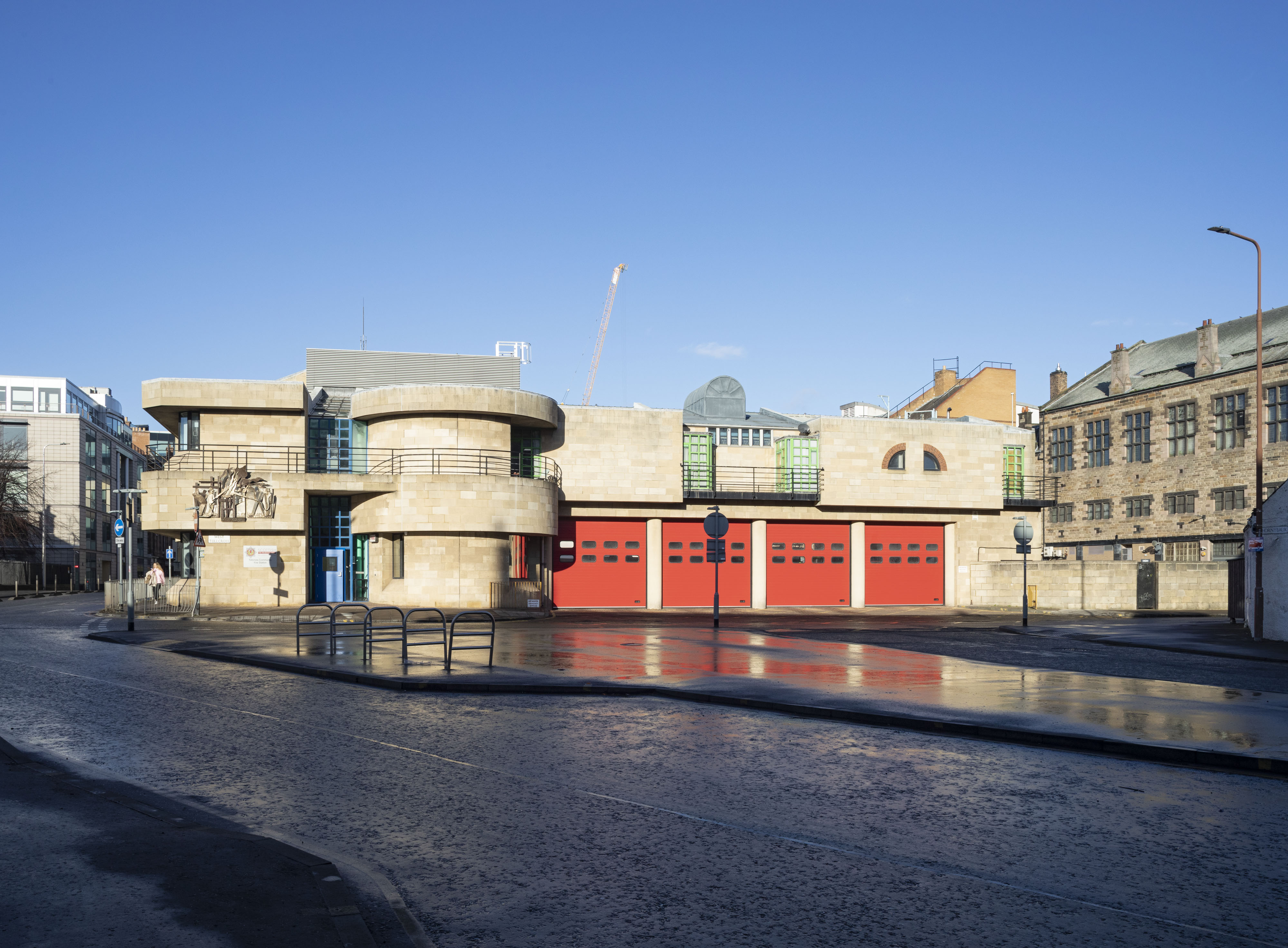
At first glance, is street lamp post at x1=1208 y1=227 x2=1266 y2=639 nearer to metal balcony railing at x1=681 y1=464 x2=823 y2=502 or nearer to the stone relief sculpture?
metal balcony railing at x1=681 y1=464 x2=823 y2=502

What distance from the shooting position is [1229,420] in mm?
52312

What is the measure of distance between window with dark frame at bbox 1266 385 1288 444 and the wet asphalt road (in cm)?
4679

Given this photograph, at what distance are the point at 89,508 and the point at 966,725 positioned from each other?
97.5m

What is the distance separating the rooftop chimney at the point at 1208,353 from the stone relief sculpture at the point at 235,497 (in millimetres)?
45224

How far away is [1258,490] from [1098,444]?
3303 centimetres

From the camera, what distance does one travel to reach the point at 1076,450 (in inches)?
2468

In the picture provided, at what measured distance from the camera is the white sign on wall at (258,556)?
36656mm

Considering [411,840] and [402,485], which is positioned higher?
[402,485]

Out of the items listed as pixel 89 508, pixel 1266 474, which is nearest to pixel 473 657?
pixel 1266 474

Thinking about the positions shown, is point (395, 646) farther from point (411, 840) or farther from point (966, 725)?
point (411, 840)

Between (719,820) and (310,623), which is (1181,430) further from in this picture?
(719,820)

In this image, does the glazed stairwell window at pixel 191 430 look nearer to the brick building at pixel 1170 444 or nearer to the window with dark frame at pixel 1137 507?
the brick building at pixel 1170 444

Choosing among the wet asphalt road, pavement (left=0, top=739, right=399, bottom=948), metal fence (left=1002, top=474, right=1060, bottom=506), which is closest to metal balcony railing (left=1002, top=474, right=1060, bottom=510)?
metal fence (left=1002, top=474, right=1060, bottom=506)

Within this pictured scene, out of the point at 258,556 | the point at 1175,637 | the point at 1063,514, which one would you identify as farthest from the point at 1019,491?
the point at 258,556
